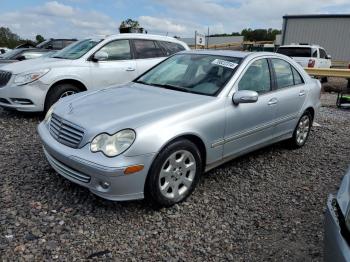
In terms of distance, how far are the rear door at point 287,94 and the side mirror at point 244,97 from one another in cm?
92

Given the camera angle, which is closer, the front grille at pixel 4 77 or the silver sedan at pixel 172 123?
the silver sedan at pixel 172 123

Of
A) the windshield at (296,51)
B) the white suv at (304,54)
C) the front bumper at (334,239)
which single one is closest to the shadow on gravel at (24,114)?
the front bumper at (334,239)

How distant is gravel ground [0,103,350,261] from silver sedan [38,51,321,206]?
0.29 metres

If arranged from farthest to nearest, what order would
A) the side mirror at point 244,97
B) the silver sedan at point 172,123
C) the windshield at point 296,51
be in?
the windshield at point 296,51 → the side mirror at point 244,97 → the silver sedan at point 172,123

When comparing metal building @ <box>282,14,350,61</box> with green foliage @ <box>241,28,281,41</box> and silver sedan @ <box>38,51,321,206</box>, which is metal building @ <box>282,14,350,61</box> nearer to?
silver sedan @ <box>38,51,321,206</box>

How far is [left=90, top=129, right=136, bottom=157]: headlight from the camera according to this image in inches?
120

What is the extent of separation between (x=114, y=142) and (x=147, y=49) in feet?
16.0

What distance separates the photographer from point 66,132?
133 inches

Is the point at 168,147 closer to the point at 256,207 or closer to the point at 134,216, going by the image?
the point at 134,216

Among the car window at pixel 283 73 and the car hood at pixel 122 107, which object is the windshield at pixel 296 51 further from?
the car hood at pixel 122 107

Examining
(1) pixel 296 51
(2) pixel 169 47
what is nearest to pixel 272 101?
(2) pixel 169 47

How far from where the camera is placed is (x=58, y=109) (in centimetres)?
378

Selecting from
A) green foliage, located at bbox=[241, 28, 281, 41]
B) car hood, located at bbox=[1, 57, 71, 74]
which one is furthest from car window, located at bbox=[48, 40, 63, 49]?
green foliage, located at bbox=[241, 28, 281, 41]

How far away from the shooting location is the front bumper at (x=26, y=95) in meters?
6.18
